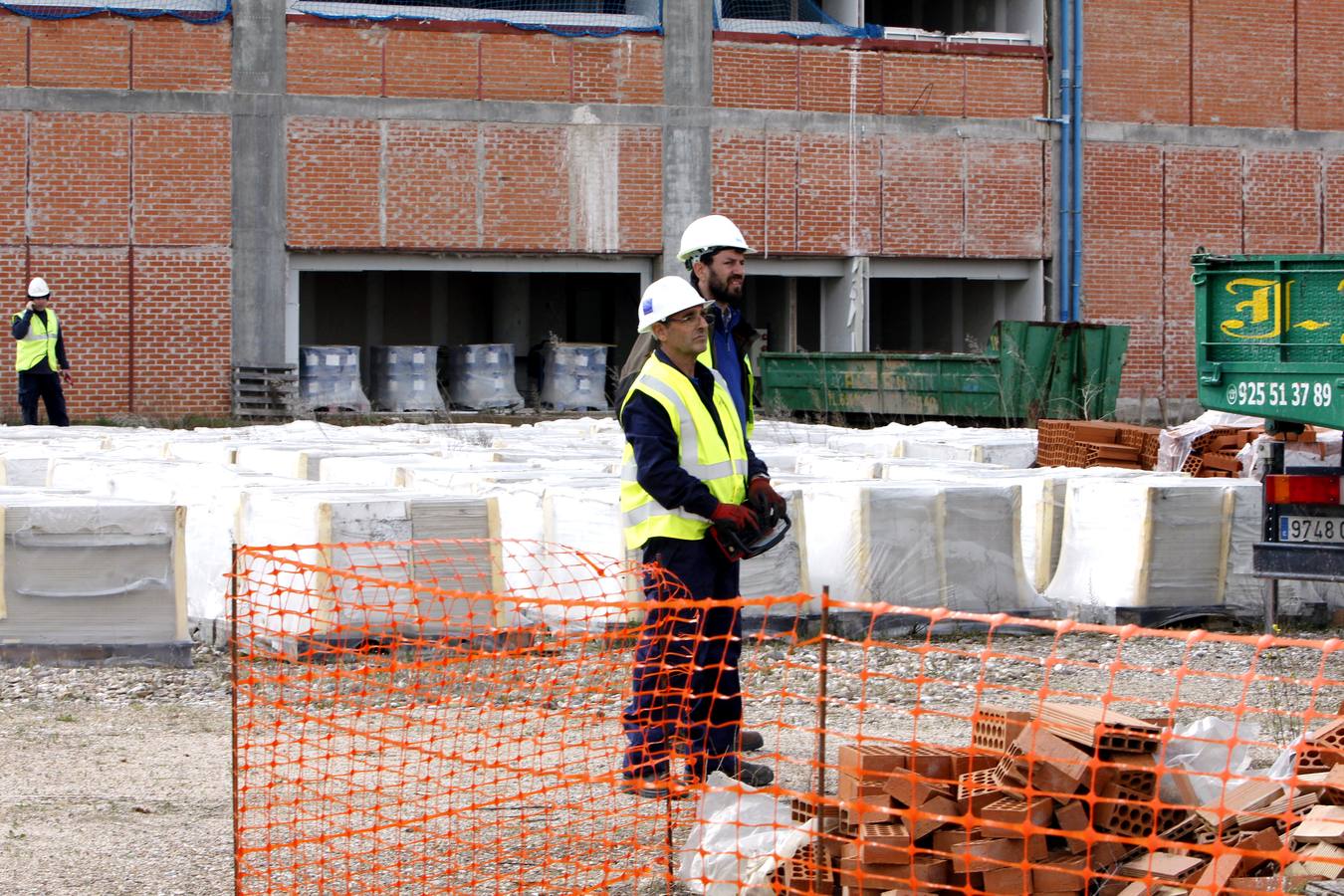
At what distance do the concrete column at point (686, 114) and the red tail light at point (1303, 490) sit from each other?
1813 cm

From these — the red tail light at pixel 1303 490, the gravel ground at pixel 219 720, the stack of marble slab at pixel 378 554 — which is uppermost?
the red tail light at pixel 1303 490

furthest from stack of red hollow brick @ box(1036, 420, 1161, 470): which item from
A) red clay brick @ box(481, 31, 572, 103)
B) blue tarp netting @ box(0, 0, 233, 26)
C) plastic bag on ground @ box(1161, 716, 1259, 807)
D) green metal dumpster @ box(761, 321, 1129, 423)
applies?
blue tarp netting @ box(0, 0, 233, 26)

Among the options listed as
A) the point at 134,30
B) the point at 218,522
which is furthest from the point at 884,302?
the point at 218,522

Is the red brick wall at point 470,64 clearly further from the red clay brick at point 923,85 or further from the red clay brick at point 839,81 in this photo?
the red clay brick at point 923,85

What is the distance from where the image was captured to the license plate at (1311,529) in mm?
8484

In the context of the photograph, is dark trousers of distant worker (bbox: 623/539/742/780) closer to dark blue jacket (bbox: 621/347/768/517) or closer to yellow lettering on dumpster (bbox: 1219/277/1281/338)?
dark blue jacket (bbox: 621/347/768/517)

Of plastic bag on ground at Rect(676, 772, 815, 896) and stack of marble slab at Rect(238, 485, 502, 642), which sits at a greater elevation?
stack of marble slab at Rect(238, 485, 502, 642)

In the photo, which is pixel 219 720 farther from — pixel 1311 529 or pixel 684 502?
pixel 1311 529

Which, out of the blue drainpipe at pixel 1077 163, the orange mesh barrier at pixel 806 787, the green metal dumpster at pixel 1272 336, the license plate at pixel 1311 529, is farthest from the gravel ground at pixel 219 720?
the blue drainpipe at pixel 1077 163

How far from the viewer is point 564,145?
26031mm

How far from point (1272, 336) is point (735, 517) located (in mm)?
4025

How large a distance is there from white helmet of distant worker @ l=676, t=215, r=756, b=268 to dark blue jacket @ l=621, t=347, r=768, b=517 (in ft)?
2.11

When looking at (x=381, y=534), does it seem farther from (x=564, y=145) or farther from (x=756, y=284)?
(x=756, y=284)

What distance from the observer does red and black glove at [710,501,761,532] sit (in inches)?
231
